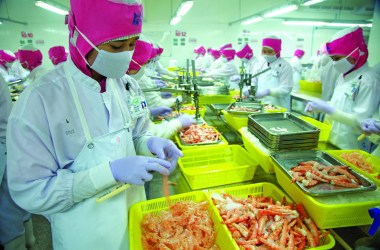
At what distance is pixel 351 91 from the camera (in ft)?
9.10

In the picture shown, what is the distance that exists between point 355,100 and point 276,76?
2.29 metres

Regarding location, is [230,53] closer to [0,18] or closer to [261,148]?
[261,148]

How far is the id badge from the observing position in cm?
154

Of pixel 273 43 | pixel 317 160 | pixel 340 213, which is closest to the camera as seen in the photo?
pixel 340 213

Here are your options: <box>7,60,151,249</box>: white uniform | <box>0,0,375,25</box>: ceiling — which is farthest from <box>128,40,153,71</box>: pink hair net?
<box>0,0,375,25</box>: ceiling

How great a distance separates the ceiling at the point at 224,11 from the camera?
11.1m

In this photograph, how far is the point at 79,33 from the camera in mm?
1152

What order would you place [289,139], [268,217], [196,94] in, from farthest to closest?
1. [196,94]
2. [289,139]
3. [268,217]

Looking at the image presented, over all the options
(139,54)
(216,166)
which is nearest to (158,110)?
(139,54)

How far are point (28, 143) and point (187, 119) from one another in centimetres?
Result: 182

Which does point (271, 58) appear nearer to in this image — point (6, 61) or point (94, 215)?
point (94, 215)

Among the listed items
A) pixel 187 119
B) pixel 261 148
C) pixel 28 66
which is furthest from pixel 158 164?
pixel 28 66

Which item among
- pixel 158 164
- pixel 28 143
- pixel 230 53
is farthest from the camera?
pixel 230 53

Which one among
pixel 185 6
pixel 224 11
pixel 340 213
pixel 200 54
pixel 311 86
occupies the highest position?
pixel 224 11
